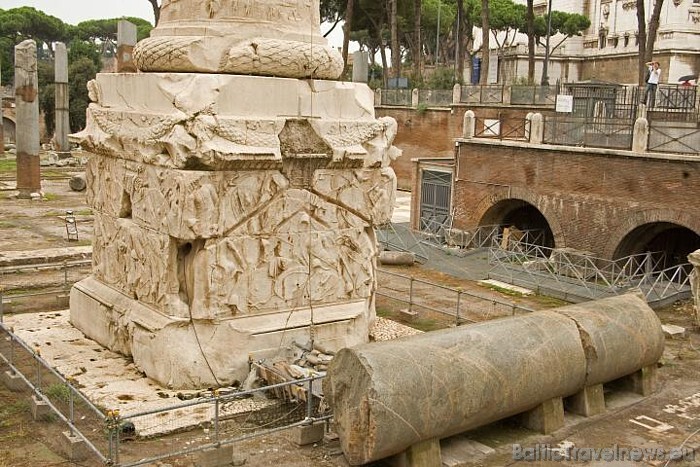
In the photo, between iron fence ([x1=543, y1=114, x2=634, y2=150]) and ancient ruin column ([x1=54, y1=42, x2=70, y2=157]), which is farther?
ancient ruin column ([x1=54, y1=42, x2=70, y2=157])

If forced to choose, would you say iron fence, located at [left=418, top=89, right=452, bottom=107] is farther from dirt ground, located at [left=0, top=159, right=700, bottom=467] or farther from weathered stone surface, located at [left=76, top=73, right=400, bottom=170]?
weathered stone surface, located at [left=76, top=73, right=400, bottom=170]

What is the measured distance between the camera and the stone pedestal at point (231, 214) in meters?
9.69

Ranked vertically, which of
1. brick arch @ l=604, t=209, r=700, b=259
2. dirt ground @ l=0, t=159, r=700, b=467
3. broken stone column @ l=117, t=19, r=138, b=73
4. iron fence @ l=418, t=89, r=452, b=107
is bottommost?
dirt ground @ l=0, t=159, r=700, b=467

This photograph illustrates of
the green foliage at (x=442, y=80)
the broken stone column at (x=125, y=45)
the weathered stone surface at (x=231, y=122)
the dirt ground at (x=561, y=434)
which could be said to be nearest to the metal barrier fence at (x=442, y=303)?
the dirt ground at (x=561, y=434)

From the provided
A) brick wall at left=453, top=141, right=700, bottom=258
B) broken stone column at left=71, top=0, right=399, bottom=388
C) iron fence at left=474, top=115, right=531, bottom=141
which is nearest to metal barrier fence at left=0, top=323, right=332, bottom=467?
broken stone column at left=71, top=0, right=399, bottom=388

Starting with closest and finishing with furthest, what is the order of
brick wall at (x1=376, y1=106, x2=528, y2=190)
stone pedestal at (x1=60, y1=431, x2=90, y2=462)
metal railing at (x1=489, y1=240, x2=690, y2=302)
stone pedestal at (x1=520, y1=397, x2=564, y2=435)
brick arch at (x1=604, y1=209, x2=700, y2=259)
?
1. stone pedestal at (x1=60, y1=431, x2=90, y2=462)
2. stone pedestal at (x1=520, y1=397, x2=564, y2=435)
3. metal railing at (x1=489, y1=240, x2=690, y2=302)
4. brick arch at (x1=604, y1=209, x2=700, y2=259)
5. brick wall at (x1=376, y1=106, x2=528, y2=190)

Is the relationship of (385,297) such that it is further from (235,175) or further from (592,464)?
(592,464)

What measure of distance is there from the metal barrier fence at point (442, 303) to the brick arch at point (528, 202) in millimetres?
4072

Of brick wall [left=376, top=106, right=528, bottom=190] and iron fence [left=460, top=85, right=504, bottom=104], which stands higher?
iron fence [left=460, top=85, right=504, bottom=104]

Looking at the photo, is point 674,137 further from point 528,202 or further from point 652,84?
point 652,84

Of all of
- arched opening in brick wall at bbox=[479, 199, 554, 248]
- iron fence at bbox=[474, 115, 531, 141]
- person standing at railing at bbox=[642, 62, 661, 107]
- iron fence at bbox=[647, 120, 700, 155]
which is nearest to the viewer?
iron fence at bbox=[647, 120, 700, 155]

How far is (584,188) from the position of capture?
1806 cm

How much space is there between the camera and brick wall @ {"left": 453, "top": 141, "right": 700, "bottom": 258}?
16428 mm

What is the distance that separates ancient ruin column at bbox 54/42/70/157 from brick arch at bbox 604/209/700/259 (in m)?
27.0
